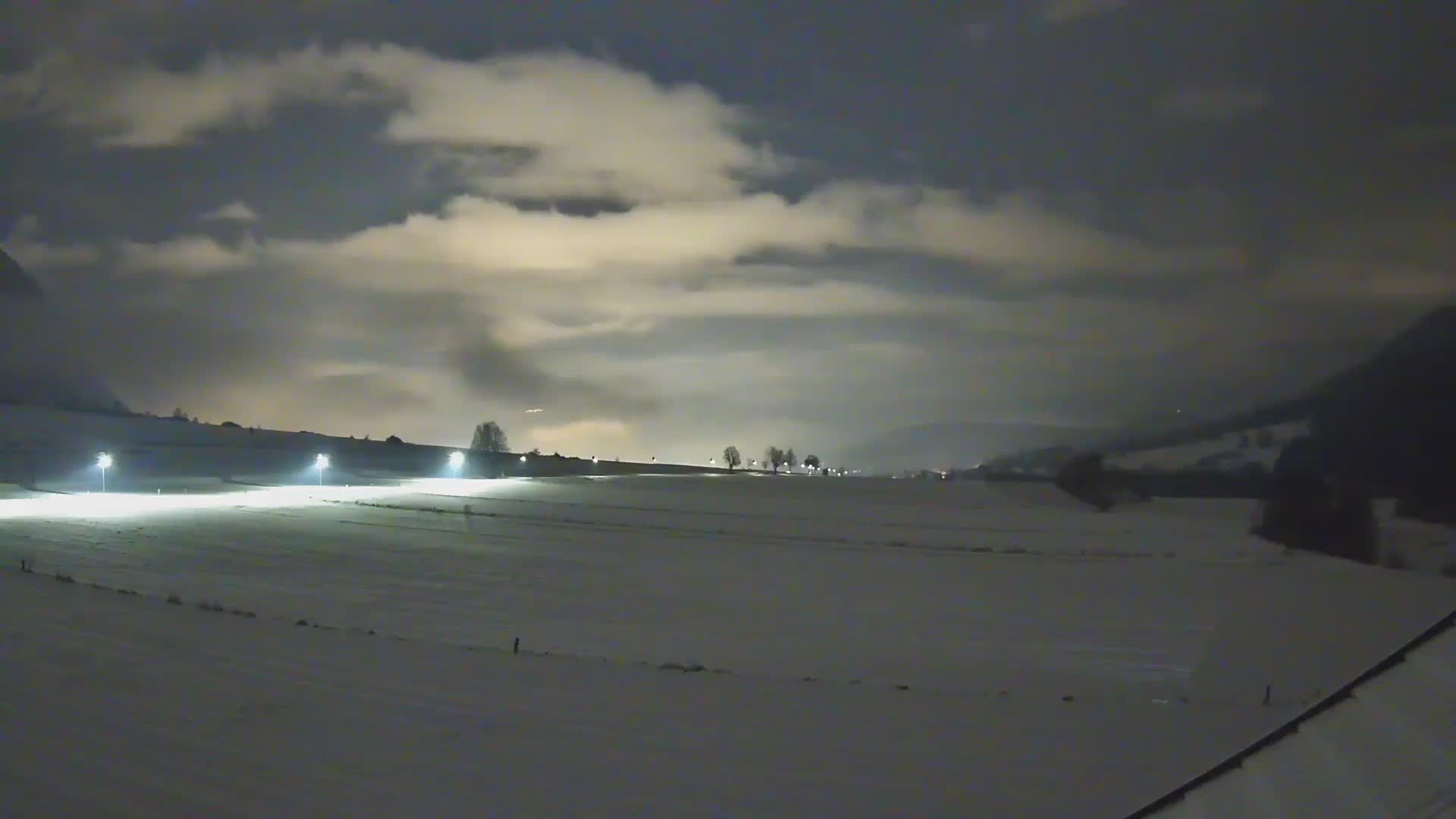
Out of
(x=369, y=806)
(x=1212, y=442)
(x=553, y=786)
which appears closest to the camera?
(x=369, y=806)

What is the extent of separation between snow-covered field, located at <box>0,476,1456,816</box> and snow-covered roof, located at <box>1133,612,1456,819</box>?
2.86m

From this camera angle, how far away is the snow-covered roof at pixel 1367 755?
130 inches

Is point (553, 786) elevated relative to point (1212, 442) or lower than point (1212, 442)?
lower

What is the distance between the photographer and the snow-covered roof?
3311 millimetres

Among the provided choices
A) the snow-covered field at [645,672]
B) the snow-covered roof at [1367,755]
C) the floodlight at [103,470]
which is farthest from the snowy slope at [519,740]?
the floodlight at [103,470]

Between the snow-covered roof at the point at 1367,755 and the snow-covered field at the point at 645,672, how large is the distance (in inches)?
113

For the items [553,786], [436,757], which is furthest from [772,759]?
[436,757]

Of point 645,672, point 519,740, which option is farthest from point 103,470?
point 519,740

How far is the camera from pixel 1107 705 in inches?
382

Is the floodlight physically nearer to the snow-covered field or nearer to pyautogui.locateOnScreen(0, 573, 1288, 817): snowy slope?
the snow-covered field

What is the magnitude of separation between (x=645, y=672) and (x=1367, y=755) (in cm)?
814

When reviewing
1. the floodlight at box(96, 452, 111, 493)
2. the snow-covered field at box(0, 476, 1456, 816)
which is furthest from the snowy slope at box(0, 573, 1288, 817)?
the floodlight at box(96, 452, 111, 493)

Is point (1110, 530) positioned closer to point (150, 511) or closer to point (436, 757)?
point (436, 757)

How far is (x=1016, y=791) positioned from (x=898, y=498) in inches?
1821
